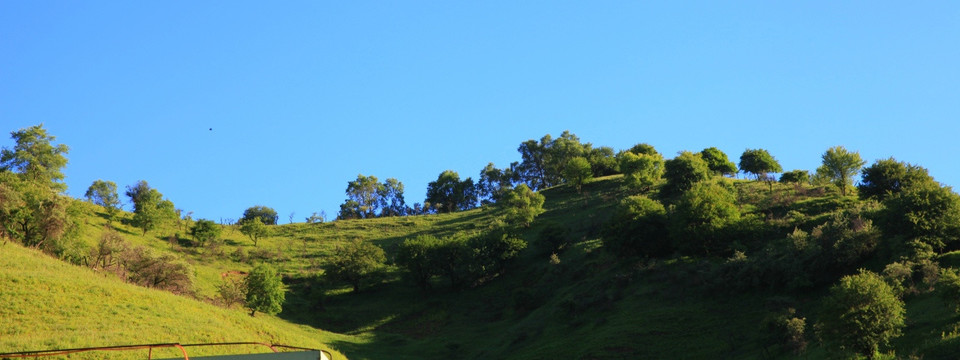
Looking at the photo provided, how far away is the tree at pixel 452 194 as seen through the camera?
538 feet

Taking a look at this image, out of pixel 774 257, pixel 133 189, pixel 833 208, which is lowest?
pixel 774 257

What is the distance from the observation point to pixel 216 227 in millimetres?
103125

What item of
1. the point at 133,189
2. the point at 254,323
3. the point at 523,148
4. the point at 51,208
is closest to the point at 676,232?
the point at 254,323

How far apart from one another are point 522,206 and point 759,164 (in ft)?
123

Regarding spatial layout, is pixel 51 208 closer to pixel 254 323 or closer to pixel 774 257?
pixel 254 323

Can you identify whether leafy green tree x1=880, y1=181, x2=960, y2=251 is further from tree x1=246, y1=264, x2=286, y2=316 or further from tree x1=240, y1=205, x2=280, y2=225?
tree x1=240, y1=205, x2=280, y2=225

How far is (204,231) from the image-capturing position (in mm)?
100625

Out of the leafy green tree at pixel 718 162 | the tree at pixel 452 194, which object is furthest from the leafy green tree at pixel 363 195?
the leafy green tree at pixel 718 162

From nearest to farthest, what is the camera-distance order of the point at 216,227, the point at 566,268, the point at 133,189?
the point at 566,268 < the point at 216,227 < the point at 133,189

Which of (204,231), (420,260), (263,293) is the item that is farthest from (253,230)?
(263,293)

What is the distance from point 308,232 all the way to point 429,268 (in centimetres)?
4368

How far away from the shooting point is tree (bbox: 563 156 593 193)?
406 feet

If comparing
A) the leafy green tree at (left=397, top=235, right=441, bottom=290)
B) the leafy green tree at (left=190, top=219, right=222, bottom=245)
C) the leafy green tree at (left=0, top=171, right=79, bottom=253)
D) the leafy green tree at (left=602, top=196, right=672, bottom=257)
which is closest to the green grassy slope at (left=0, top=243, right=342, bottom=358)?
the leafy green tree at (left=0, top=171, right=79, bottom=253)

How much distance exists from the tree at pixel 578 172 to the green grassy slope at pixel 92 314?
69.8 meters
